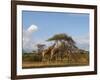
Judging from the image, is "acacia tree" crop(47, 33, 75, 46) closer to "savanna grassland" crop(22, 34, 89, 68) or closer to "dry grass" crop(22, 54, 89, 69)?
"savanna grassland" crop(22, 34, 89, 68)

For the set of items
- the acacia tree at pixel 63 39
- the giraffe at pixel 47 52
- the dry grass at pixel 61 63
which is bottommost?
the dry grass at pixel 61 63

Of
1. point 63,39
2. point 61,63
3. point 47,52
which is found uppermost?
point 63,39

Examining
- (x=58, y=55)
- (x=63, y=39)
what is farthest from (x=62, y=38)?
(x=58, y=55)

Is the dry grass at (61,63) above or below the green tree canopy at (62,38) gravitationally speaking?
below

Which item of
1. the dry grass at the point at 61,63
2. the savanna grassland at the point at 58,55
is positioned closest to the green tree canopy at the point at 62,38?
the savanna grassland at the point at 58,55

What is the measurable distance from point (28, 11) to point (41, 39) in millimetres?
286

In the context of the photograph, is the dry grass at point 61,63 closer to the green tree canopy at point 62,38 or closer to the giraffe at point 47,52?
the giraffe at point 47,52

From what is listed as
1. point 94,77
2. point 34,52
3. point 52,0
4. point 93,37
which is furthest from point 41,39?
point 94,77

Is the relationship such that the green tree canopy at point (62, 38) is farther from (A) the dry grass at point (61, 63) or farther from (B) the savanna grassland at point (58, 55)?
(A) the dry grass at point (61, 63)

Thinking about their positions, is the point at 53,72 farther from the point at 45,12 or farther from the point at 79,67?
the point at 45,12

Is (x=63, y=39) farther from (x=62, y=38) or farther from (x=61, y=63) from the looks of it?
(x=61, y=63)

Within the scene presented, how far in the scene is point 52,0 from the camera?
200cm

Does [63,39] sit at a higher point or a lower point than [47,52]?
higher

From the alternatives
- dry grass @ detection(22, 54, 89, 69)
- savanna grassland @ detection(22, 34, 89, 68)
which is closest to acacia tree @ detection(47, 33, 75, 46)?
savanna grassland @ detection(22, 34, 89, 68)
